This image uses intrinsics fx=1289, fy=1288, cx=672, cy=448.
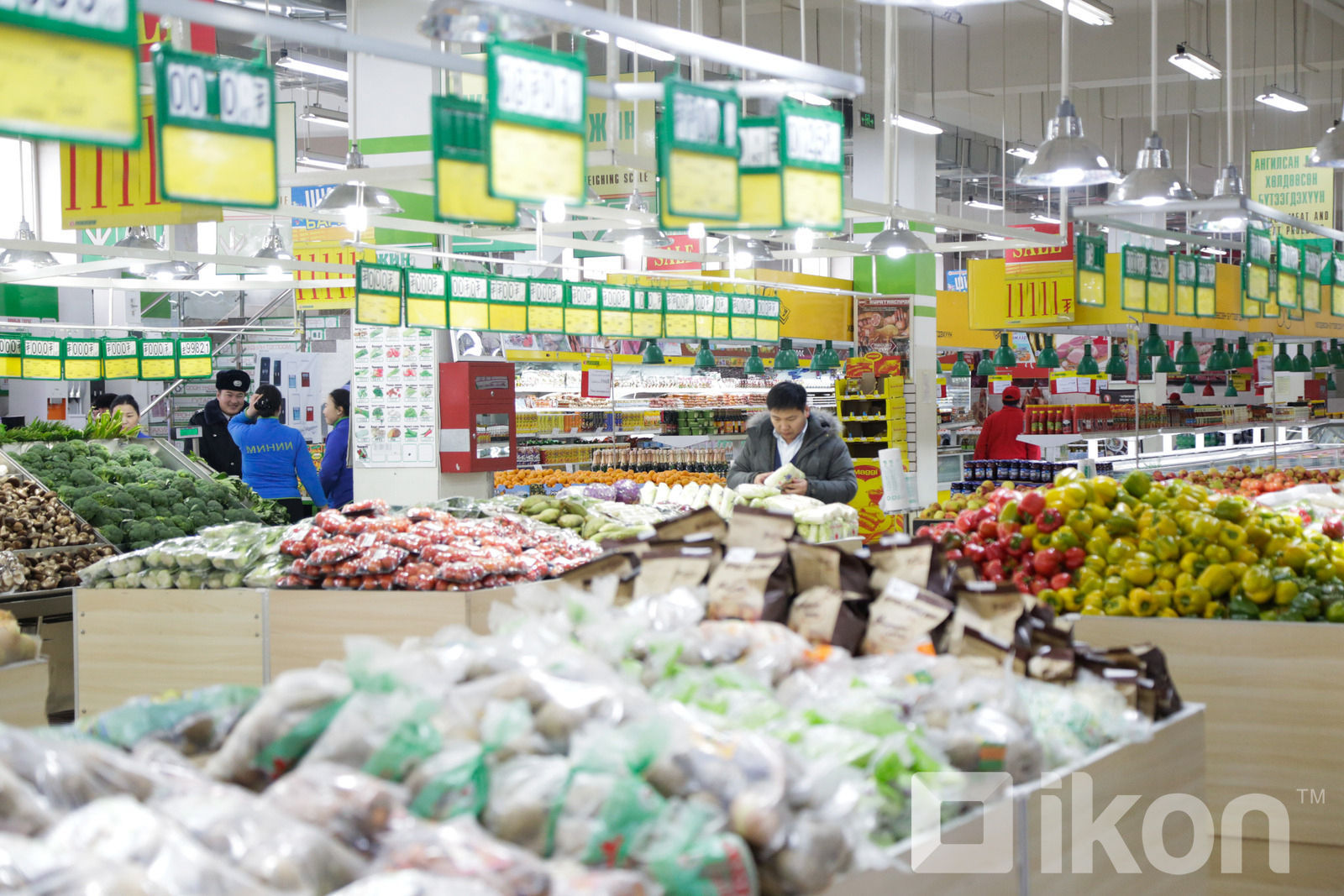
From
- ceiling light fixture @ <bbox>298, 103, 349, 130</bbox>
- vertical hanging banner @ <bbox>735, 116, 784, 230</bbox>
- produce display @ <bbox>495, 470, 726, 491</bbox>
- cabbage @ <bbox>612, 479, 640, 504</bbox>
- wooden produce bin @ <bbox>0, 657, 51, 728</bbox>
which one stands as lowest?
wooden produce bin @ <bbox>0, 657, 51, 728</bbox>

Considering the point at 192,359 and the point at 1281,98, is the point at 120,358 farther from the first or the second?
the point at 1281,98

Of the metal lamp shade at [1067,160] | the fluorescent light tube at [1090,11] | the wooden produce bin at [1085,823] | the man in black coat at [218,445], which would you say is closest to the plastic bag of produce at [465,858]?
the wooden produce bin at [1085,823]

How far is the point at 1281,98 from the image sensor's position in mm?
12508

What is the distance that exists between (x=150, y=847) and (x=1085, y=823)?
1853mm

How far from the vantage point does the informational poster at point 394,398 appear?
10.1m

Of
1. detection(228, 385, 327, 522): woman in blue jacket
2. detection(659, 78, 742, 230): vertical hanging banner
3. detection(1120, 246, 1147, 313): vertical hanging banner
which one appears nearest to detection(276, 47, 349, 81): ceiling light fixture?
detection(228, 385, 327, 522): woman in blue jacket

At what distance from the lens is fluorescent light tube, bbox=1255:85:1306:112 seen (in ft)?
40.4

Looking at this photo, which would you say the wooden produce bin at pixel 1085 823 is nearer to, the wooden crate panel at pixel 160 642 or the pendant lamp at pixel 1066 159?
the wooden crate panel at pixel 160 642

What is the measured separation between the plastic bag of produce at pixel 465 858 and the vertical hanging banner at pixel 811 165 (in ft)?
13.0

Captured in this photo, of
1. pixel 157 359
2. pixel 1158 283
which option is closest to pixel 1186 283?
pixel 1158 283

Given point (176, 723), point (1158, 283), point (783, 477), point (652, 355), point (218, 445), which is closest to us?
point (176, 723)

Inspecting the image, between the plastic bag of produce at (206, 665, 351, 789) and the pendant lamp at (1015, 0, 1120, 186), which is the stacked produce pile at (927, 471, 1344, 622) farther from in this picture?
the plastic bag of produce at (206, 665, 351, 789)

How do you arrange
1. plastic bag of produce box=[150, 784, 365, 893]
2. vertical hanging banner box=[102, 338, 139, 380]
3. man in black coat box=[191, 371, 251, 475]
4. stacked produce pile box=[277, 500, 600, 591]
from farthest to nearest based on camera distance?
vertical hanging banner box=[102, 338, 139, 380]
man in black coat box=[191, 371, 251, 475]
stacked produce pile box=[277, 500, 600, 591]
plastic bag of produce box=[150, 784, 365, 893]

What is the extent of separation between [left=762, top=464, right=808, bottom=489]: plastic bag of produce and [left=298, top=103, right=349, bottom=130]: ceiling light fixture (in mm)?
10278
